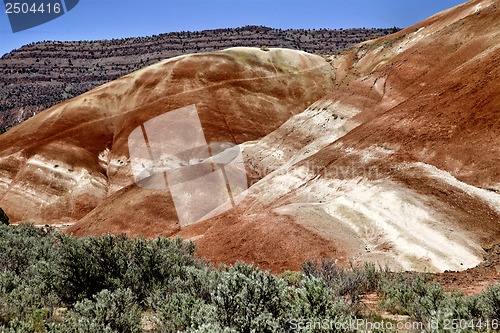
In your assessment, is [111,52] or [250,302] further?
[111,52]

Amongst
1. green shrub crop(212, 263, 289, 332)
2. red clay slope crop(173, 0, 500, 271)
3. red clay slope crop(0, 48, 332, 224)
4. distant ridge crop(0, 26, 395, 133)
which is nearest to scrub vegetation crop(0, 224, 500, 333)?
green shrub crop(212, 263, 289, 332)

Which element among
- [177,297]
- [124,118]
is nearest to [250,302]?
[177,297]

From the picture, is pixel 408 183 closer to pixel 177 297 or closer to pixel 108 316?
pixel 177 297

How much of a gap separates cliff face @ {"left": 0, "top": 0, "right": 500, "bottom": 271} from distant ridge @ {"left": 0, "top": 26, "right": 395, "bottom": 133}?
85.9 m

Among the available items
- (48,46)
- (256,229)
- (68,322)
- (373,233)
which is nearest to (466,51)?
(373,233)

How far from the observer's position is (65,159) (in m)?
54.0

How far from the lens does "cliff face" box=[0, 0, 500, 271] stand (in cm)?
1911

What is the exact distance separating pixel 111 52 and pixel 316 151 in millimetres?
155934

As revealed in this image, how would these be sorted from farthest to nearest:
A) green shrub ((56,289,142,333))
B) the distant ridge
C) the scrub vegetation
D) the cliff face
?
the distant ridge
the cliff face
green shrub ((56,289,142,333))
the scrub vegetation

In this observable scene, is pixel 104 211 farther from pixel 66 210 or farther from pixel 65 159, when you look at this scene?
pixel 65 159

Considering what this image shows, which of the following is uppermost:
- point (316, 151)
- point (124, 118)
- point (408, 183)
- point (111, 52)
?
point (111, 52)

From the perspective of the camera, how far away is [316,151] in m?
34.1

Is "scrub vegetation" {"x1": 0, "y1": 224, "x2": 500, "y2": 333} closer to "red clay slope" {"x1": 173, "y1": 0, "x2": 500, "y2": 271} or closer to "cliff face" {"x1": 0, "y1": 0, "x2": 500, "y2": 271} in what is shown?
"red clay slope" {"x1": 173, "y1": 0, "x2": 500, "y2": 271}

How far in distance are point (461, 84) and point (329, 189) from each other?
1178cm
